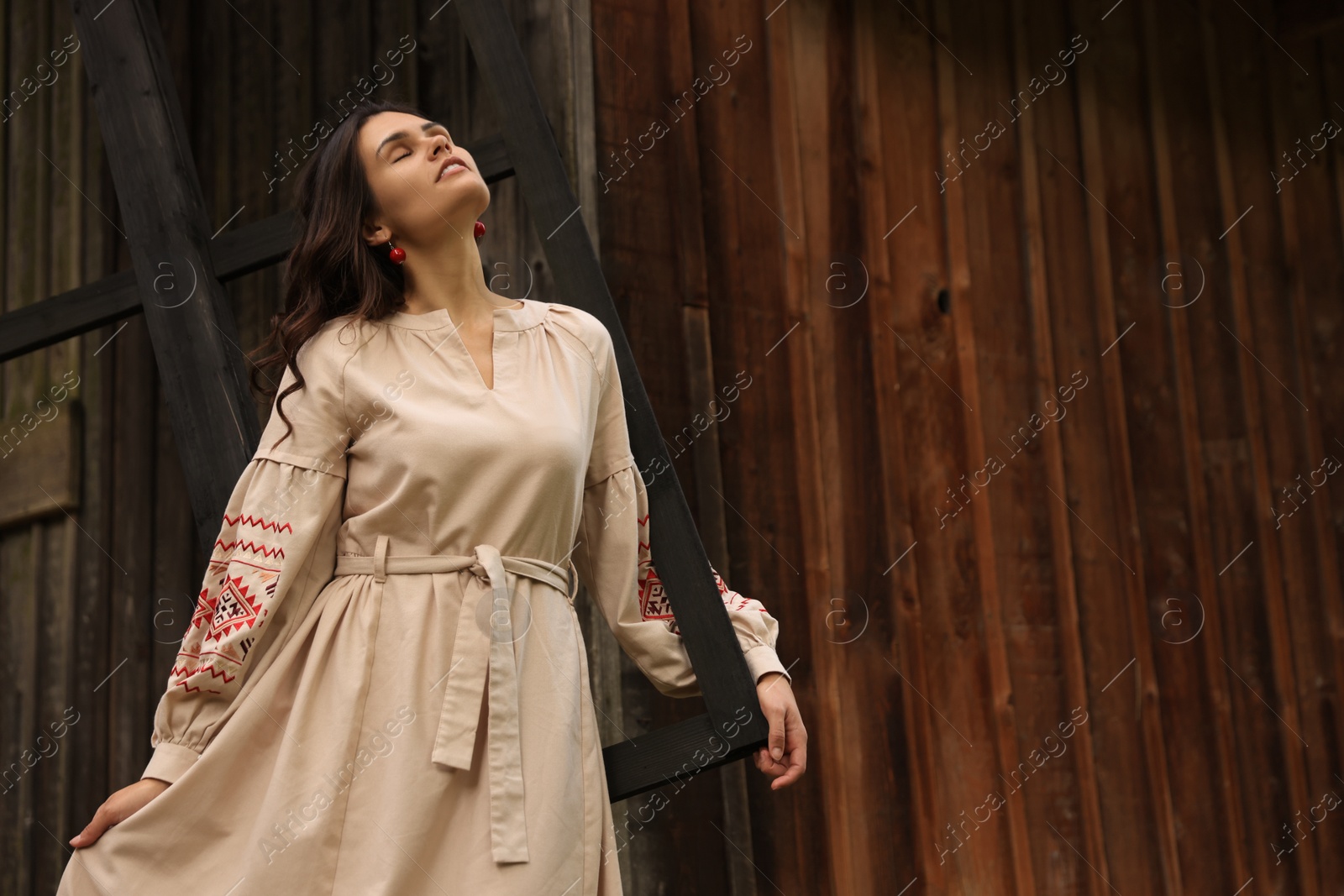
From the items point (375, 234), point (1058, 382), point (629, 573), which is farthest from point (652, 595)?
point (1058, 382)

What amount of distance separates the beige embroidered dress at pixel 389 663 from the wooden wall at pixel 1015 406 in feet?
3.08

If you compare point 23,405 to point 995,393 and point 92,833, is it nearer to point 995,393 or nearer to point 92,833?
point 92,833

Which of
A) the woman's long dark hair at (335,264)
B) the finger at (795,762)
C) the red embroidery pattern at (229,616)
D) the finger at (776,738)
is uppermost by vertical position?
the woman's long dark hair at (335,264)

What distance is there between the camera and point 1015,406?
3951mm

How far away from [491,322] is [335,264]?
11.0 inches

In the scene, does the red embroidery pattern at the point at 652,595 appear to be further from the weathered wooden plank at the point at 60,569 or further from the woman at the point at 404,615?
the weathered wooden plank at the point at 60,569

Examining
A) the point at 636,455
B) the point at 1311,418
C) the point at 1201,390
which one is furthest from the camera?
the point at 1311,418

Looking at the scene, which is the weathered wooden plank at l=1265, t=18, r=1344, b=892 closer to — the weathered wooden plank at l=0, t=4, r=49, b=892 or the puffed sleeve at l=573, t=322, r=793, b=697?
the puffed sleeve at l=573, t=322, r=793, b=697

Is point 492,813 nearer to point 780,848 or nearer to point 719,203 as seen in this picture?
point 780,848

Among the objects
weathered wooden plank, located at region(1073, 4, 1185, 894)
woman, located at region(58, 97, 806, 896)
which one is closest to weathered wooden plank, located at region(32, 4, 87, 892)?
woman, located at region(58, 97, 806, 896)

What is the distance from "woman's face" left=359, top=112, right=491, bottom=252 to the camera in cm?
242

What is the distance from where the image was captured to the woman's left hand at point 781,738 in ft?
7.61

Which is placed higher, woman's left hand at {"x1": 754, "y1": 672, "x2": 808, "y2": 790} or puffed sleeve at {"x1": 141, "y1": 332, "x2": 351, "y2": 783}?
puffed sleeve at {"x1": 141, "y1": 332, "x2": 351, "y2": 783}

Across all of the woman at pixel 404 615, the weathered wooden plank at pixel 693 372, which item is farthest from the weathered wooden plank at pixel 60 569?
the woman at pixel 404 615
